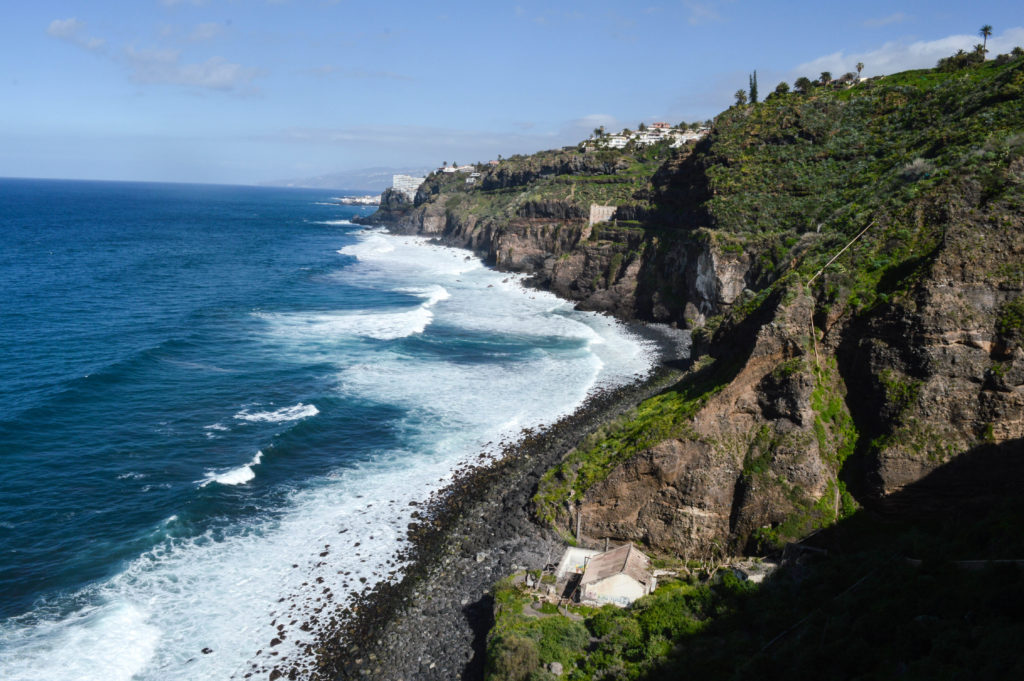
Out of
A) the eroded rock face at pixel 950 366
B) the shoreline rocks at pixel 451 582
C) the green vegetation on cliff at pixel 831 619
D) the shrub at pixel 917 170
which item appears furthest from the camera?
the shrub at pixel 917 170

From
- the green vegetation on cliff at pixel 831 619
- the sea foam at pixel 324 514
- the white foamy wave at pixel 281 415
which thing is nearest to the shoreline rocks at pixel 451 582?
the sea foam at pixel 324 514

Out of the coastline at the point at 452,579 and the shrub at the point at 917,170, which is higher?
the shrub at the point at 917,170

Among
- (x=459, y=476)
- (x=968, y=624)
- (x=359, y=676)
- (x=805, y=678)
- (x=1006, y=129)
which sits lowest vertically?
(x=359, y=676)

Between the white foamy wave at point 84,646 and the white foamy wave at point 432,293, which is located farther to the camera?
the white foamy wave at point 432,293

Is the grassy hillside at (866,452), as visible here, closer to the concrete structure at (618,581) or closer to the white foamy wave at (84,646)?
the concrete structure at (618,581)

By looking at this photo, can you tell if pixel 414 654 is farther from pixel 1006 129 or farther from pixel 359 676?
pixel 1006 129

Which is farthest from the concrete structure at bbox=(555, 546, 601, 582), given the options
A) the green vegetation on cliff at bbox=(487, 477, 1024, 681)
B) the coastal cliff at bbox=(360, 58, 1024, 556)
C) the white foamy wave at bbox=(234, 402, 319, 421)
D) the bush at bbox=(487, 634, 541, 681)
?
the white foamy wave at bbox=(234, 402, 319, 421)

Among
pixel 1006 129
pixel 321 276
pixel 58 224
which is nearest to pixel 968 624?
pixel 1006 129
